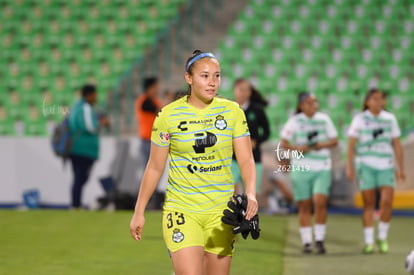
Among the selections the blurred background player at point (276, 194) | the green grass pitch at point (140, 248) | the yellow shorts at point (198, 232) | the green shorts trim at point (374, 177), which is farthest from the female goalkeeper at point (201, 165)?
the blurred background player at point (276, 194)

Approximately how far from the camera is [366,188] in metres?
10.2

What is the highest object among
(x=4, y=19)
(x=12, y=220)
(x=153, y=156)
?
(x=4, y=19)

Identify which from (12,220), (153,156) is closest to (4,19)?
(12,220)

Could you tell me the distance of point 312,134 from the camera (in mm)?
10258

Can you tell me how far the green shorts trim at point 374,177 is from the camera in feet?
33.4

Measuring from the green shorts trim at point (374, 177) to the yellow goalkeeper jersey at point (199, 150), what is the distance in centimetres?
526

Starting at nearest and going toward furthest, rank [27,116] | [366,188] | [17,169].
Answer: [366,188] < [17,169] < [27,116]

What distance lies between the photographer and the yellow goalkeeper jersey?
17.1ft

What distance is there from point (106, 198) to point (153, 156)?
33.4 feet

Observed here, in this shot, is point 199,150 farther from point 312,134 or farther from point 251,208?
point 312,134

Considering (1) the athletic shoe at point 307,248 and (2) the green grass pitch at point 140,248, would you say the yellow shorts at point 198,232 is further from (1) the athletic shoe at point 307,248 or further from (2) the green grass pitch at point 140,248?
(1) the athletic shoe at point 307,248

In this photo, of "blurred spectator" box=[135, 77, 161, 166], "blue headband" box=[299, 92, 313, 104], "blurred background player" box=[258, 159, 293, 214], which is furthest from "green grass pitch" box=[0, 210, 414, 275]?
"blue headband" box=[299, 92, 313, 104]

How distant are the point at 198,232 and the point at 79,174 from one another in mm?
9677

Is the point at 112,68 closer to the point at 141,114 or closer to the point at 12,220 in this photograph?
the point at 141,114
